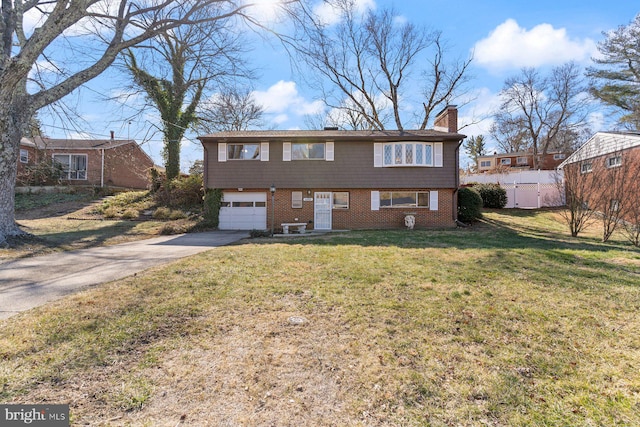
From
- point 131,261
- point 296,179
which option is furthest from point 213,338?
point 296,179

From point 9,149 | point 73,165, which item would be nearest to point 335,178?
point 9,149

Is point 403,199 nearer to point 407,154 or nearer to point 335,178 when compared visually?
point 407,154

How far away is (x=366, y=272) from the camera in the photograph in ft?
20.3

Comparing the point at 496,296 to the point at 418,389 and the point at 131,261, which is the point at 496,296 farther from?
the point at 131,261

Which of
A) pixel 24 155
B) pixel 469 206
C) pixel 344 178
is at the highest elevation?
pixel 24 155

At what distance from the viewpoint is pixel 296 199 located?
15.8 meters

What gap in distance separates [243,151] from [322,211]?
5275 millimetres

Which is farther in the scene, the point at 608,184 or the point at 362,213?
the point at 362,213

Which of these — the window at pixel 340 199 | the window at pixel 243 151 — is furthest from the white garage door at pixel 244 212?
the window at pixel 340 199

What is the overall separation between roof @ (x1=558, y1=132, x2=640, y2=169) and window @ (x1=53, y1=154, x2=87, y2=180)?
33.2 metres

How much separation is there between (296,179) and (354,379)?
13.4m

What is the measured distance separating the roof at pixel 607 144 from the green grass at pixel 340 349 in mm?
13904

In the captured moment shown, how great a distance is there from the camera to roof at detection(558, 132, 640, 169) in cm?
1537

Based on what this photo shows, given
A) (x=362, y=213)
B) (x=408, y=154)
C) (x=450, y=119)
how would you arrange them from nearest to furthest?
1. (x=408, y=154)
2. (x=362, y=213)
3. (x=450, y=119)
